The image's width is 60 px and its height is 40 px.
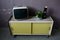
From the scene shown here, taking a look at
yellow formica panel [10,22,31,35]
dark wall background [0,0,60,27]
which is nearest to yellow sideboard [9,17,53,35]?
yellow formica panel [10,22,31,35]

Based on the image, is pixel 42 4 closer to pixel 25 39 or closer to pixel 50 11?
pixel 50 11

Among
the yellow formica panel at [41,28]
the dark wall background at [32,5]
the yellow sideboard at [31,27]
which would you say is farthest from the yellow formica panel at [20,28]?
the dark wall background at [32,5]

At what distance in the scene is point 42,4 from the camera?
117 inches

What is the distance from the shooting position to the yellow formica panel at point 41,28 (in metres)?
2.68

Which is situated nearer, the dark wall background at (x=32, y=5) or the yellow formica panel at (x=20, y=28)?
the yellow formica panel at (x=20, y=28)

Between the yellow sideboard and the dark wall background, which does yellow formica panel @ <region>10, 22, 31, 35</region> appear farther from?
the dark wall background

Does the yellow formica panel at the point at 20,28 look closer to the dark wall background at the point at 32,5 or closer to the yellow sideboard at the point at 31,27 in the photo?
the yellow sideboard at the point at 31,27

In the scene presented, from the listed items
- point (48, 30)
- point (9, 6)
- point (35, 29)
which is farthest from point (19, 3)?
point (48, 30)

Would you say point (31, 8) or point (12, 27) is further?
point (31, 8)

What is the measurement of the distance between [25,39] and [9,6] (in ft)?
3.06

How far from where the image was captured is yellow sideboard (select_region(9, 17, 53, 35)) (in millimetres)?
2650

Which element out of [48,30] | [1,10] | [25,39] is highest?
[1,10]

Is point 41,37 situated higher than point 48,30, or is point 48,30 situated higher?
point 48,30

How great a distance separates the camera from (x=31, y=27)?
2.70m
